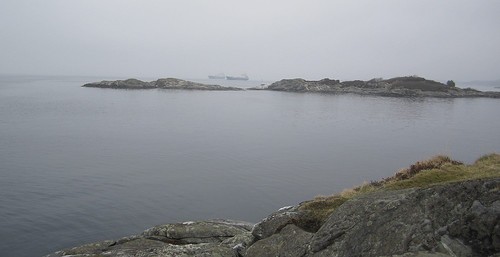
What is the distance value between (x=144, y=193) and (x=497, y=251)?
29.4m

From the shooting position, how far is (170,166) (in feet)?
140

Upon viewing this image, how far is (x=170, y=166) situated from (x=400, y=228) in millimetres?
35982

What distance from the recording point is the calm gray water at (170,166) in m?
27.3

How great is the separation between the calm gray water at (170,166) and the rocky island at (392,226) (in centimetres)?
1319

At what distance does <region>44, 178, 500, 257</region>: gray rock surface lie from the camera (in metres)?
8.04

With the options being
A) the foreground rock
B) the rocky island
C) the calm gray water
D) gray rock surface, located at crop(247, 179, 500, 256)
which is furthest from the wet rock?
the calm gray water

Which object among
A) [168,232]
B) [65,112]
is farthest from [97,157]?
[65,112]

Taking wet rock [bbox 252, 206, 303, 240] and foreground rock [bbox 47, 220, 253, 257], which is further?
foreground rock [bbox 47, 220, 253, 257]

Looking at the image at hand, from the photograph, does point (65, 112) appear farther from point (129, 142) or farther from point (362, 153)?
point (362, 153)

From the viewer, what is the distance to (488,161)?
18922mm

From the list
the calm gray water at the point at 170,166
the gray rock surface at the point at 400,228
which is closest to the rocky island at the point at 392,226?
the gray rock surface at the point at 400,228

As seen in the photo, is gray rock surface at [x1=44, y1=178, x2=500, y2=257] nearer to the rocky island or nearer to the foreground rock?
the rocky island

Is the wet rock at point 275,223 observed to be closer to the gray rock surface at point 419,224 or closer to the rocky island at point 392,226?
the rocky island at point 392,226

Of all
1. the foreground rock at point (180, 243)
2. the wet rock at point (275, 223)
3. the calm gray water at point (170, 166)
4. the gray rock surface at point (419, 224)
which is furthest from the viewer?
the calm gray water at point (170, 166)
